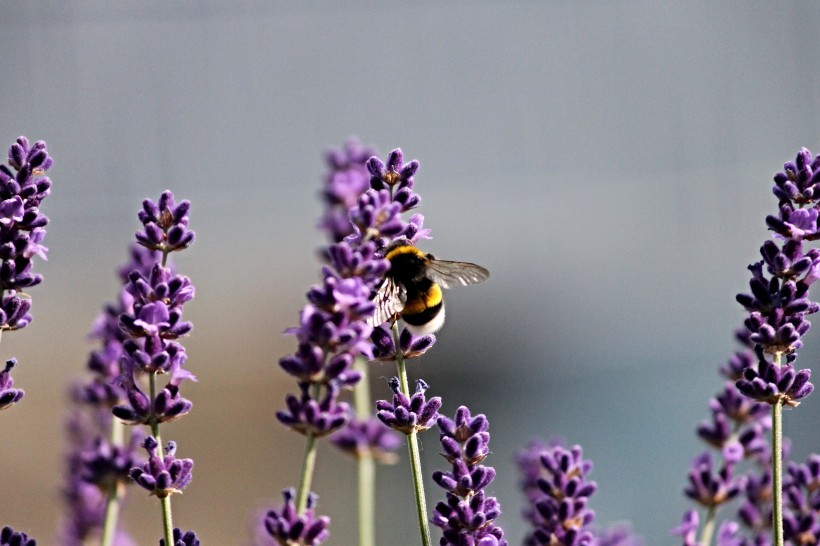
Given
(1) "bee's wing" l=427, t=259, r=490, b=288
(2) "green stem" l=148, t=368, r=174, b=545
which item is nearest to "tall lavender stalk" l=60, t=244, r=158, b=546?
(2) "green stem" l=148, t=368, r=174, b=545

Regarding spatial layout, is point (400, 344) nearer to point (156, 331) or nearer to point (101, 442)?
point (156, 331)

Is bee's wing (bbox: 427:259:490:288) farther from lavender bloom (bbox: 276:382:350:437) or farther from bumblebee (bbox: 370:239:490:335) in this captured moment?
lavender bloom (bbox: 276:382:350:437)

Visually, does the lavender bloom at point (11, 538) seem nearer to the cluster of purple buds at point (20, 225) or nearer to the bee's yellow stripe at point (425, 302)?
the cluster of purple buds at point (20, 225)

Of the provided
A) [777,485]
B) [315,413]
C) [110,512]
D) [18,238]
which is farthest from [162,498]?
[777,485]

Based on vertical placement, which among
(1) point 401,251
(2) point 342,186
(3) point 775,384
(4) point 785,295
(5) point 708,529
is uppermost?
(2) point 342,186

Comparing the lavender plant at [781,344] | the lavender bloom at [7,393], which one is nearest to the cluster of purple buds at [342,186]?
the lavender bloom at [7,393]
